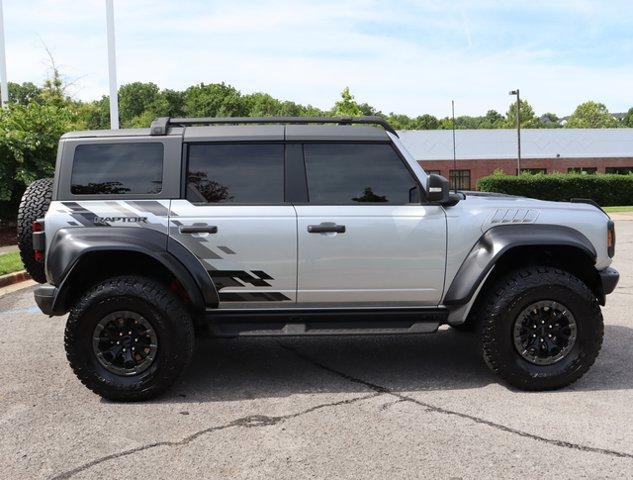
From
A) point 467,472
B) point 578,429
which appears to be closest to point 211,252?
point 467,472

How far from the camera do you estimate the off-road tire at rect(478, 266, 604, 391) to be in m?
4.61

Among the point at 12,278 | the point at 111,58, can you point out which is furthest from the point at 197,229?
the point at 111,58

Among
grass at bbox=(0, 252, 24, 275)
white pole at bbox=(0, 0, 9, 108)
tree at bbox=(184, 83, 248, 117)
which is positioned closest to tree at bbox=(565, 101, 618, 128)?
tree at bbox=(184, 83, 248, 117)

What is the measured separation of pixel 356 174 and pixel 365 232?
47 centimetres

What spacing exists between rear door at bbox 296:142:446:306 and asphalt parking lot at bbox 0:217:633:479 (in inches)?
29.7

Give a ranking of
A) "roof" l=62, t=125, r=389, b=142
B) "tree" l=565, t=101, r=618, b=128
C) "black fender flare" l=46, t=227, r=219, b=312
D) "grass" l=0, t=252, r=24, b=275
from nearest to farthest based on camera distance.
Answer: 1. "black fender flare" l=46, t=227, r=219, b=312
2. "roof" l=62, t=125, r=389, b=142
3. "grass" l=0, t=252, r=24, b=275
4. "tree" l=565, t=101, r=618, b=128

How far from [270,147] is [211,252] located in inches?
36.2

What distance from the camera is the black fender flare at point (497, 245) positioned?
459 cm

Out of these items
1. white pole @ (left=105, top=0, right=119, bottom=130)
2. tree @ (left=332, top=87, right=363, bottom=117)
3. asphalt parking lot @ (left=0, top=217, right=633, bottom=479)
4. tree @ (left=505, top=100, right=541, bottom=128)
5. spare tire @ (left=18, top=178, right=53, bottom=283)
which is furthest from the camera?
tree @ (left=505, top=100, right=541, bottom=128)

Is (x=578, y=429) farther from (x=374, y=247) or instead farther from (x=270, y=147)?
(x=270, y=147)

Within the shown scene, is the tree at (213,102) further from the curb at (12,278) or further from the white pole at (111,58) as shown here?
the curb at (12,278)

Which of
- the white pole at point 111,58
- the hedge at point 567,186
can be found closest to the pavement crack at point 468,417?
the white pole at point 111,58

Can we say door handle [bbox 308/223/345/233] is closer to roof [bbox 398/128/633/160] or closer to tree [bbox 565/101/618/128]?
roof [bbox 398/128/633/160]

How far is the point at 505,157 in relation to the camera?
50.2 meters
